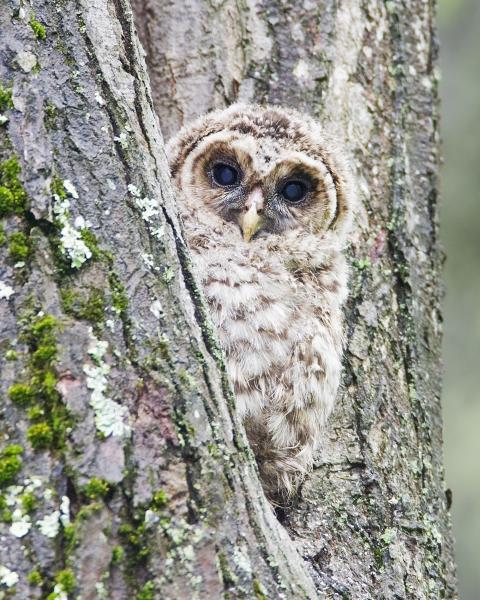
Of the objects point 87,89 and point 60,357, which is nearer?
point 60,357

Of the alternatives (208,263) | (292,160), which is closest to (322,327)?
(208,263)

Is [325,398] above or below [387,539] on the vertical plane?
above

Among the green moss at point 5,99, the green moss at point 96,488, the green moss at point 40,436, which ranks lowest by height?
the green moss at point 96,488

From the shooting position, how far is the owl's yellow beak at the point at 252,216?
3195 millimetres

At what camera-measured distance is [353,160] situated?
350 cm

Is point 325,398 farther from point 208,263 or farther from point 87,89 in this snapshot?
point 87,89

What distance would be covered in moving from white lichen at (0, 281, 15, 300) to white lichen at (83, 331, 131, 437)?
0.67 feet

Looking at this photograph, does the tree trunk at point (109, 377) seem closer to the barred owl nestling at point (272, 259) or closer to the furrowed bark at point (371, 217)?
the furrowed bark at point (371, 217)

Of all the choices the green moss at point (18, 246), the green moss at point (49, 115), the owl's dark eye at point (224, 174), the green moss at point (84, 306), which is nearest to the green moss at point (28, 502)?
the green moss at point (84, 306)

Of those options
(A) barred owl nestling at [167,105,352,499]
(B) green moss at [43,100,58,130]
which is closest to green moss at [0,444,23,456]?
(B) green moss at [43,100,58,130]

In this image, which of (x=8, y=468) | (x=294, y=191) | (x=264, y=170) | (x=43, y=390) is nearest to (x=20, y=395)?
(x=43, y=390)

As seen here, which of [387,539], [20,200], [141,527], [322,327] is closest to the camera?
[141,527]

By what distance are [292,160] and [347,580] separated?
1.55 meters

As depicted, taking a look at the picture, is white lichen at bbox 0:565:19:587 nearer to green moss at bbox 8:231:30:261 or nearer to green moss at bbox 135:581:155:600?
green moss at bbox 135:581:155:600
